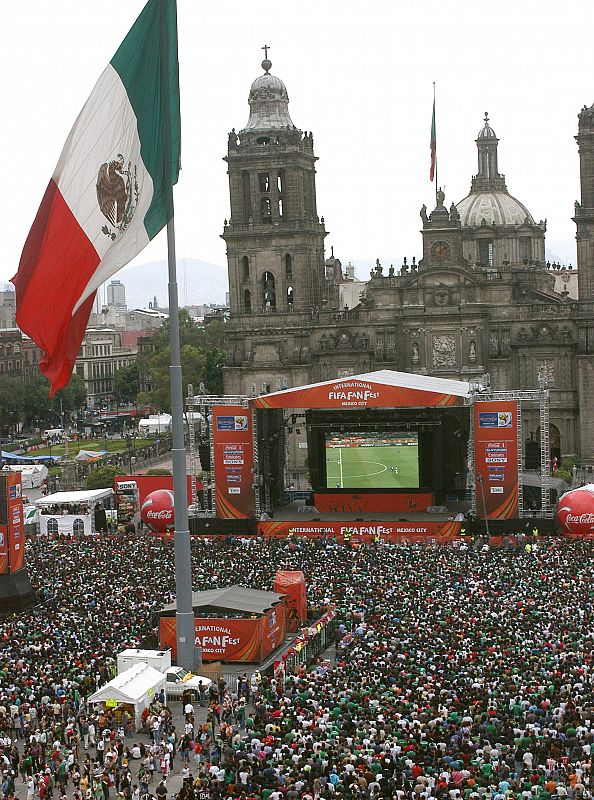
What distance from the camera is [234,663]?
115 feet

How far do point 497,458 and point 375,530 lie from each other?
5783 mm

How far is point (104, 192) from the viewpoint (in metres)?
27.4

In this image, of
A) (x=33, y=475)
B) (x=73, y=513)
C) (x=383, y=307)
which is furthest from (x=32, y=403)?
(x=73, y=513)

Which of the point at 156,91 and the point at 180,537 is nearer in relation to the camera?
the point at 156,91

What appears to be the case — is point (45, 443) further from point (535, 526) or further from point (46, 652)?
point (46, 652)

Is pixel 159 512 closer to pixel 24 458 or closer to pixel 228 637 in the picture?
pixel 228 637

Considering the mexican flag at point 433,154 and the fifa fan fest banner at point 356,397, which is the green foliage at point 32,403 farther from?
the fifa fan fest banner at point 356,397

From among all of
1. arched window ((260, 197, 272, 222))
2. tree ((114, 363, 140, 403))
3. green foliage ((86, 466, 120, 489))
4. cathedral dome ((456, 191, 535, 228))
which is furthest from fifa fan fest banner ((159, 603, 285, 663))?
tree ((114, 363, 140, 403))

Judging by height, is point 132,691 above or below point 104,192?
below

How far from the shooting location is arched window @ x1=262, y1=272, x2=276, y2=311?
77188 millimetres

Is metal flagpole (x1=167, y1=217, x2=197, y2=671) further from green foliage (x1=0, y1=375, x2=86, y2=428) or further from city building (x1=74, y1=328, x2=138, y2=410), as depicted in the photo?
city building (x1=74, y1=328, x2=138, y2=410)

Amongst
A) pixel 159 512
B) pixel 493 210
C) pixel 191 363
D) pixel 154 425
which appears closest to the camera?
pixel 159 512

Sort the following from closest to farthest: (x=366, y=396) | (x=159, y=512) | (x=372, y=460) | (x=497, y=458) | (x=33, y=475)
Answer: (x=497, y=458), (x=366, y=396), (x=159, y=512), (x=372, y=460), (x=33, y=475)

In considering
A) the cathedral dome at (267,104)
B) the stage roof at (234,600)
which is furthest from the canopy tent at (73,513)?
the cathedral dome at (267,104)
